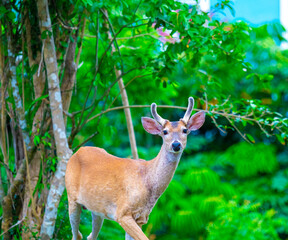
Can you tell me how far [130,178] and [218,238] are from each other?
11.6 feet

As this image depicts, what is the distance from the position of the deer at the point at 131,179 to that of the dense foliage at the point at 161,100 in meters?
0.66

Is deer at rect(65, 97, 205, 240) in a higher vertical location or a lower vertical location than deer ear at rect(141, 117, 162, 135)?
lower

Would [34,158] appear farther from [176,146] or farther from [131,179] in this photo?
[176,146]

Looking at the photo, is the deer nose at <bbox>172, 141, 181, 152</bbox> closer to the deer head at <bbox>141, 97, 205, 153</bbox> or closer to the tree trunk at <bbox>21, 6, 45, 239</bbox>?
the deer head at <bbox>141, 97, 205, 153</bbox>

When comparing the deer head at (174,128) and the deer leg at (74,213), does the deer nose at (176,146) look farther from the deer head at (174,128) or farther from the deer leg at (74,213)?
the deer leg at (74,213)

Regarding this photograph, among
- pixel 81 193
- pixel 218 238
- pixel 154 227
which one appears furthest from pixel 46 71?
pixel 154 227

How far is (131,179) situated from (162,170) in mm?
195

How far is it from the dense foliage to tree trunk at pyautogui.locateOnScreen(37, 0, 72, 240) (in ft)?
0.29

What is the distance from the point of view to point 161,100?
A: 6949 mm

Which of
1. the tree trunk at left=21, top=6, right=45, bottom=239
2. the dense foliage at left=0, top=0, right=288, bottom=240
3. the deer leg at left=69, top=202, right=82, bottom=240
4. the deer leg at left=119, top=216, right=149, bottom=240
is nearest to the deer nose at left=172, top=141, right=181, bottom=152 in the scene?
the deer leg at left=119, top=216, right=149, bottom=240

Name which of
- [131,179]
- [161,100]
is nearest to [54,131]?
[131,179]

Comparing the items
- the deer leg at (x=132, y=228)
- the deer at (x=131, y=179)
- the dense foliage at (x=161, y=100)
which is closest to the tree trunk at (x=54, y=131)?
the dense foliage at (x=161, y=100)

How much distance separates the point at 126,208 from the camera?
2477mm

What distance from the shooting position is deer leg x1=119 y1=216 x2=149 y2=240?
2.40m
